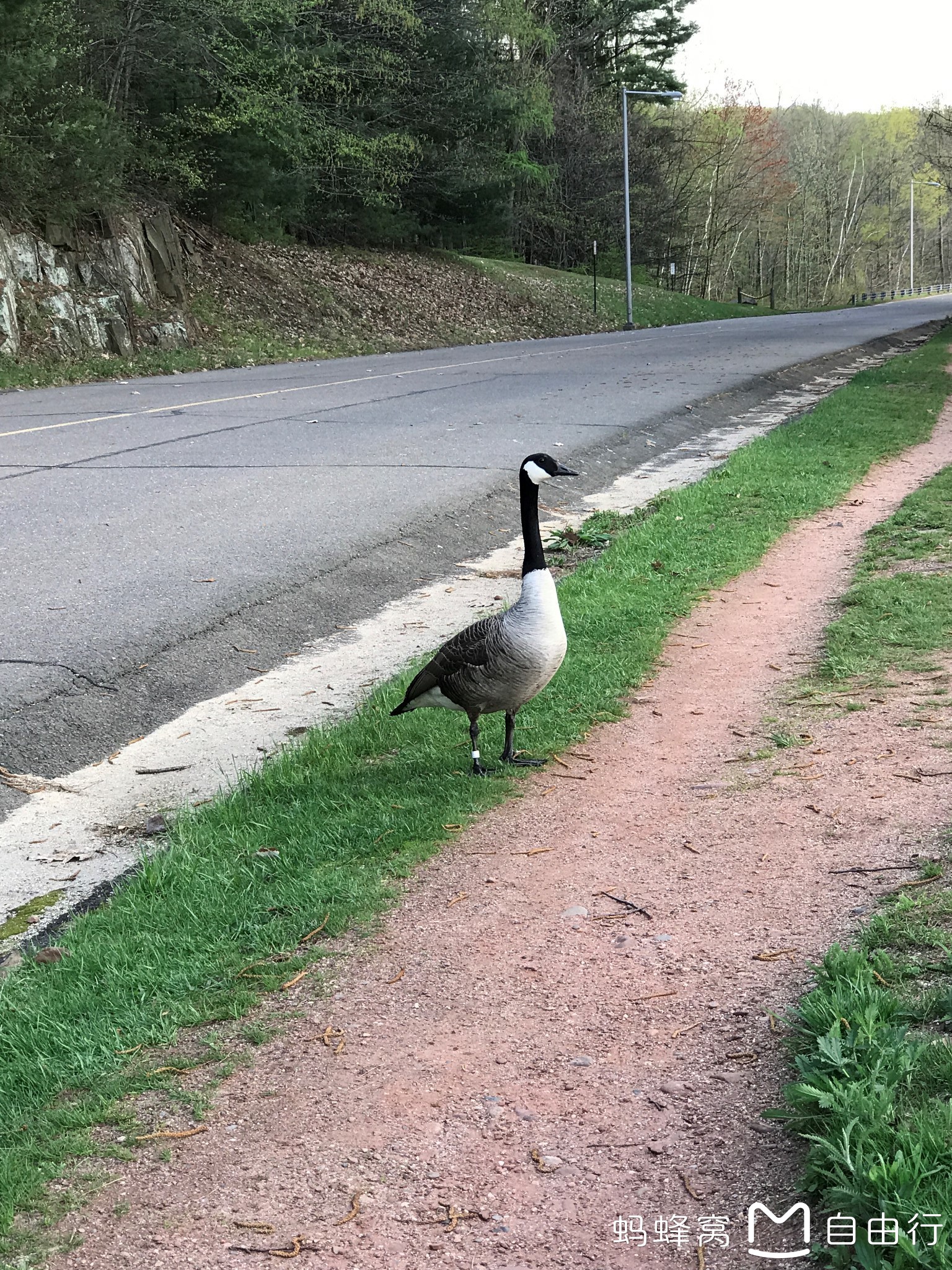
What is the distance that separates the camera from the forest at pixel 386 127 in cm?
2344

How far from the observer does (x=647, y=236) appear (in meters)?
60.2

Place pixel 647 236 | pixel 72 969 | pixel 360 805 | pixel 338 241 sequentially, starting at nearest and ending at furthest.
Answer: pixel 72 969
pixel 360 805
pixel 338 241
pixel 647 236

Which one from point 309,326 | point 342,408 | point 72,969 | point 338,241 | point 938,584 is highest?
point 338,241

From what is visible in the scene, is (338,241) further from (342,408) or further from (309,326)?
(342,408)

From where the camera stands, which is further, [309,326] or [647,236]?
[647,236]

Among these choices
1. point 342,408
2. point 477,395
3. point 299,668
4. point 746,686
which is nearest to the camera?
point 746,686

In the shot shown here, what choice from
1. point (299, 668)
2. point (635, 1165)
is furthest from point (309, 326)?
point (635, 1165)

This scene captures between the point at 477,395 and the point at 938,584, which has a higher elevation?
the point at 477,395

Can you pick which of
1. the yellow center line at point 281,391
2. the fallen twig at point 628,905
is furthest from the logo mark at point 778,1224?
the yellow center line at point 281,391

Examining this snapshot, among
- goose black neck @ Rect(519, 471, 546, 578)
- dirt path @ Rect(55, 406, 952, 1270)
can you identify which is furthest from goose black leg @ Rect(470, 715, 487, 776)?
goose black neck @ Rect(519, 471, 546, 578)

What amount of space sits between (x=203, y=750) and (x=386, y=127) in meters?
34.4

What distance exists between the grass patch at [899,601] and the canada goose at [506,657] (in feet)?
6.00

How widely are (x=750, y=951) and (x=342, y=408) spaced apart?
1351cm

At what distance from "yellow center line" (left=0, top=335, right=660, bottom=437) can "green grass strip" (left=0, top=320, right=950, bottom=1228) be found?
A: 910 cm
